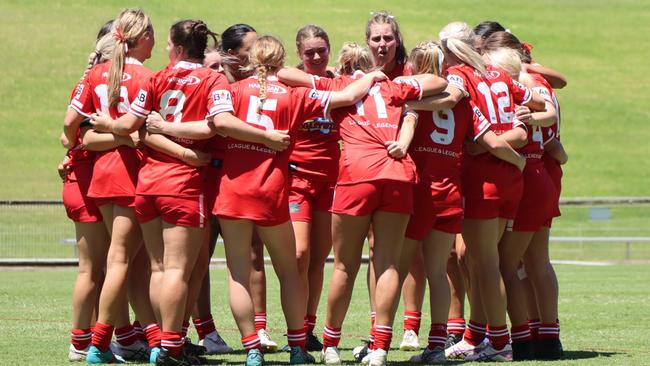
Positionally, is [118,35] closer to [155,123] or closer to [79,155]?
[155,123]

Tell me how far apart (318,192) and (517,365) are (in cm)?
196

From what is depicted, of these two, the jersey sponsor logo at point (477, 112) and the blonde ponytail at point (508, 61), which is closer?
the jersey sponsor logo at point (477, 112)

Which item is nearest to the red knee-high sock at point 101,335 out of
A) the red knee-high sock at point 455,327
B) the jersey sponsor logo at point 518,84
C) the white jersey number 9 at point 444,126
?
the white jersey number 9 at point 444,126

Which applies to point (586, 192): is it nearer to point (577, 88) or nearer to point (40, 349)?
point (577, 88)

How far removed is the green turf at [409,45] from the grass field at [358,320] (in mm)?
17522

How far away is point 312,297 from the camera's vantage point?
9203 millimetres

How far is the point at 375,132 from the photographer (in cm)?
771

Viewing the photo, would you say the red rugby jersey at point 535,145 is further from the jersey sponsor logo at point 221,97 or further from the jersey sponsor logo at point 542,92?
the jersey sponsor logo at point 221,97

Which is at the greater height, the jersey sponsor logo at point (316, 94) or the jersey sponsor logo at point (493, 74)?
the jersey sponsor logo at point (493, 74)

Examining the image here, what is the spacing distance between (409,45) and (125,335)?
36856 millimetres

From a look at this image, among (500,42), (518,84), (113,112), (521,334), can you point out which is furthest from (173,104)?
(521,334)

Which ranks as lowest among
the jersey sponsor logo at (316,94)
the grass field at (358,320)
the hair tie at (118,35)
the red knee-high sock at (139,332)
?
the grass field at (358,320)

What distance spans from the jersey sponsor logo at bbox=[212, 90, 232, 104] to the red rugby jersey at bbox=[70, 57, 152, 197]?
0.52m

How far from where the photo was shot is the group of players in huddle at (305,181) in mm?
7582
